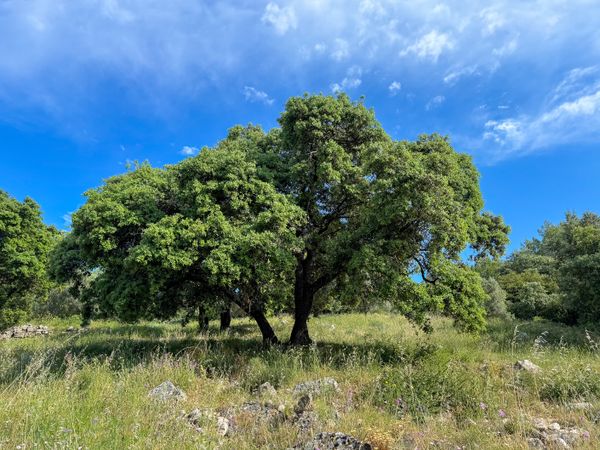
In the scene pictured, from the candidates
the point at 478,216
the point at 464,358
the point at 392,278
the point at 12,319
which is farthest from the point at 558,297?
the point at 12,319

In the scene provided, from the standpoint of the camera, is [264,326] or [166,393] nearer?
[166,393]

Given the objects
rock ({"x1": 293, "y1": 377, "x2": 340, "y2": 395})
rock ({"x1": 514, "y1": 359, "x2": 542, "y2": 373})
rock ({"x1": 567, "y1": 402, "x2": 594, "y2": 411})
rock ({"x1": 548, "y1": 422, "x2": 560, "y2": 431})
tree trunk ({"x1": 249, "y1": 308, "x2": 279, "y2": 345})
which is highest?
tree trunk ({"x1": 249, "y1": 308, "x2": 279, "y2": 345})

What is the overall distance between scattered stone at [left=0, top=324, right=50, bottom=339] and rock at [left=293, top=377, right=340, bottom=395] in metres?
24.3

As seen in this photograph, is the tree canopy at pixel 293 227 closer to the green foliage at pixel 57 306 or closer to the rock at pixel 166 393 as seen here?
the rock at pixel 166 393

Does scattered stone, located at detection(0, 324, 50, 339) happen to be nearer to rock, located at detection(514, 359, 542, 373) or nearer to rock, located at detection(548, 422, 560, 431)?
rock, located at detection(514, 359, 542, 373)

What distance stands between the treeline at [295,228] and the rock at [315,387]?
11.7ft

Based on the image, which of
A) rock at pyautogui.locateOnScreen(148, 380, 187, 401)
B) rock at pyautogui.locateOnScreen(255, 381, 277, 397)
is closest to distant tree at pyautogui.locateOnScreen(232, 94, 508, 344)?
rock at pyautogui.locateOnScreen(255, 381, 277, 397)

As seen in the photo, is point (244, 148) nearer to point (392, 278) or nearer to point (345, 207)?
point (345, 207)

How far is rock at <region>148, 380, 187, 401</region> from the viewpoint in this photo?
6.39 meters

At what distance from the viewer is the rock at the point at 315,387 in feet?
23.3

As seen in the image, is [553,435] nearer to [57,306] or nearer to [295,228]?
[295,228]

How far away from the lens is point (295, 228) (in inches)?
460

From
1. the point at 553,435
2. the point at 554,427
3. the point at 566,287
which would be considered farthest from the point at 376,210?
the point at 566,287

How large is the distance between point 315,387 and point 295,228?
5349mm
